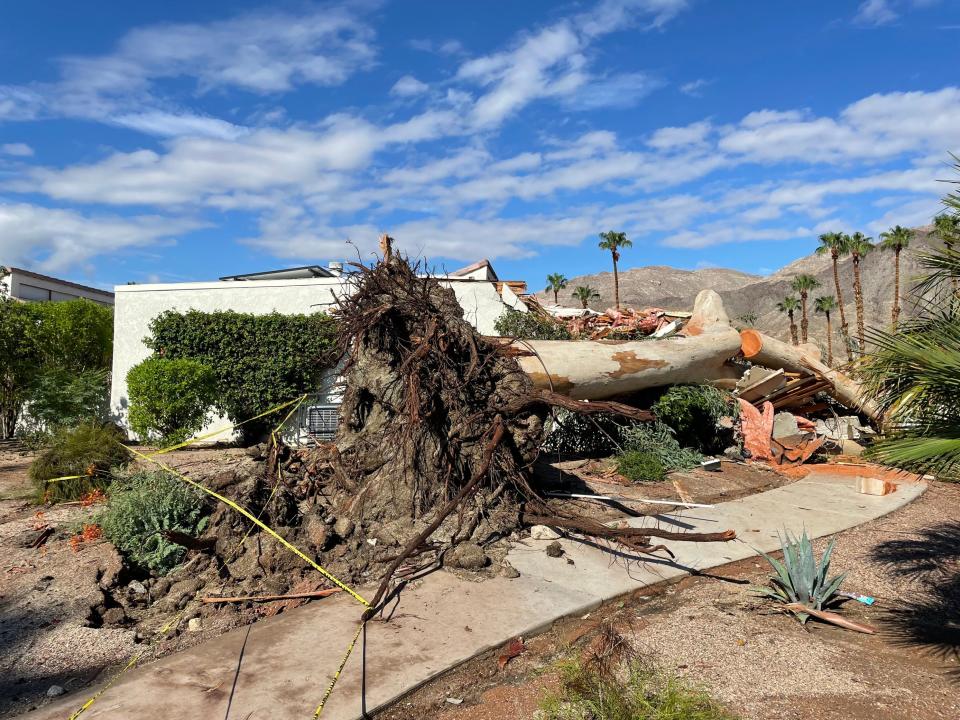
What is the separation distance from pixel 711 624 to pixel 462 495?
7.26 ft

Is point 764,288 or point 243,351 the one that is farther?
point 764,288

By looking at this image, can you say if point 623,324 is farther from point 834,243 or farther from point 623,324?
point 834,243

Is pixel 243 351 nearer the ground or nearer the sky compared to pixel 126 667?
nearer the sky

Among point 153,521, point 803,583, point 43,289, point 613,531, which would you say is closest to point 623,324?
point 613,531

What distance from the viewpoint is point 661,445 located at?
1070 cm

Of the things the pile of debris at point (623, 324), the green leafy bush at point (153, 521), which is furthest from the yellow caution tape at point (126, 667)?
the pile of debris at point (623, 324)

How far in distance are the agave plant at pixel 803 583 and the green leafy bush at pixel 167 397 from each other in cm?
1079

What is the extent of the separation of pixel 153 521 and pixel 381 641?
105 inches

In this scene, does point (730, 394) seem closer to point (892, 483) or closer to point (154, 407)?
point (892, 483)

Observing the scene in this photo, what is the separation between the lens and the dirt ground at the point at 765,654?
3842mm

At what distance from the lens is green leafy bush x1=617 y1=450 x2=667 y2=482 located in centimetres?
957

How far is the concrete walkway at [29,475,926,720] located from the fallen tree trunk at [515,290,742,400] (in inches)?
131

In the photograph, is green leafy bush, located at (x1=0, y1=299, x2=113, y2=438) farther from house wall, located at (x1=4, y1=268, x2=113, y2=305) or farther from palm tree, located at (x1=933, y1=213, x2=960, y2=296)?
palm tree, located at (x1=933, y1=213, x2=960, y2=296)

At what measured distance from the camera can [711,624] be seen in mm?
5020
